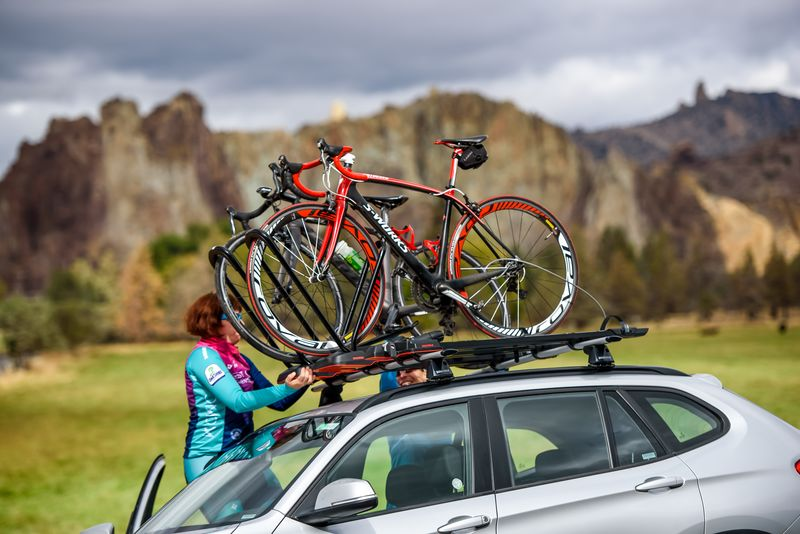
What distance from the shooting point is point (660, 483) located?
424 centimetres

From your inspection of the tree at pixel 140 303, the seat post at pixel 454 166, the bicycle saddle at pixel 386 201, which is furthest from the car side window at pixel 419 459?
the tree at pixel 140 303

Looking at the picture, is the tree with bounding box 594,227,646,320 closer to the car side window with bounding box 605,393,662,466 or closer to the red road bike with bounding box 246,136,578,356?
the red road bike with bounding box 246,136,578,356

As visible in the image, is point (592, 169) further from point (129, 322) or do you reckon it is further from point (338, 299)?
point (338, 299)

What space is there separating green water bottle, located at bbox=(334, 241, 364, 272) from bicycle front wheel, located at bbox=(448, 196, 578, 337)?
0.55 m

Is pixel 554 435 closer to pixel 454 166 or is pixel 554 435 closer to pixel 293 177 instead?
pixel 454 166

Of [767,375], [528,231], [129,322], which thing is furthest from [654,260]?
[528,231]

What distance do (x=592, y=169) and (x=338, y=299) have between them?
16104 centimetres

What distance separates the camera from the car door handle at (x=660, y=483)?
13.9ft

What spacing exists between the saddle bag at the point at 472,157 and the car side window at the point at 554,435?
1.78m

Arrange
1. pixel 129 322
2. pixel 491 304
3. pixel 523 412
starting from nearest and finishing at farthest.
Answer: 1. pixel 523 412
2. pixel 491 304
3. pixel 129 322

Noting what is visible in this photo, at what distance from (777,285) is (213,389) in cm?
12779

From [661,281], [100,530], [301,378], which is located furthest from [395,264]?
[661,281]

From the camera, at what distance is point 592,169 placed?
530 ft

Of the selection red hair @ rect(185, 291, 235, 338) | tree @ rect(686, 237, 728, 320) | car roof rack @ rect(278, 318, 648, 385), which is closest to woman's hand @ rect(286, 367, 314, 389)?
car roof rack @ rect(278, 318, 648, 385)
